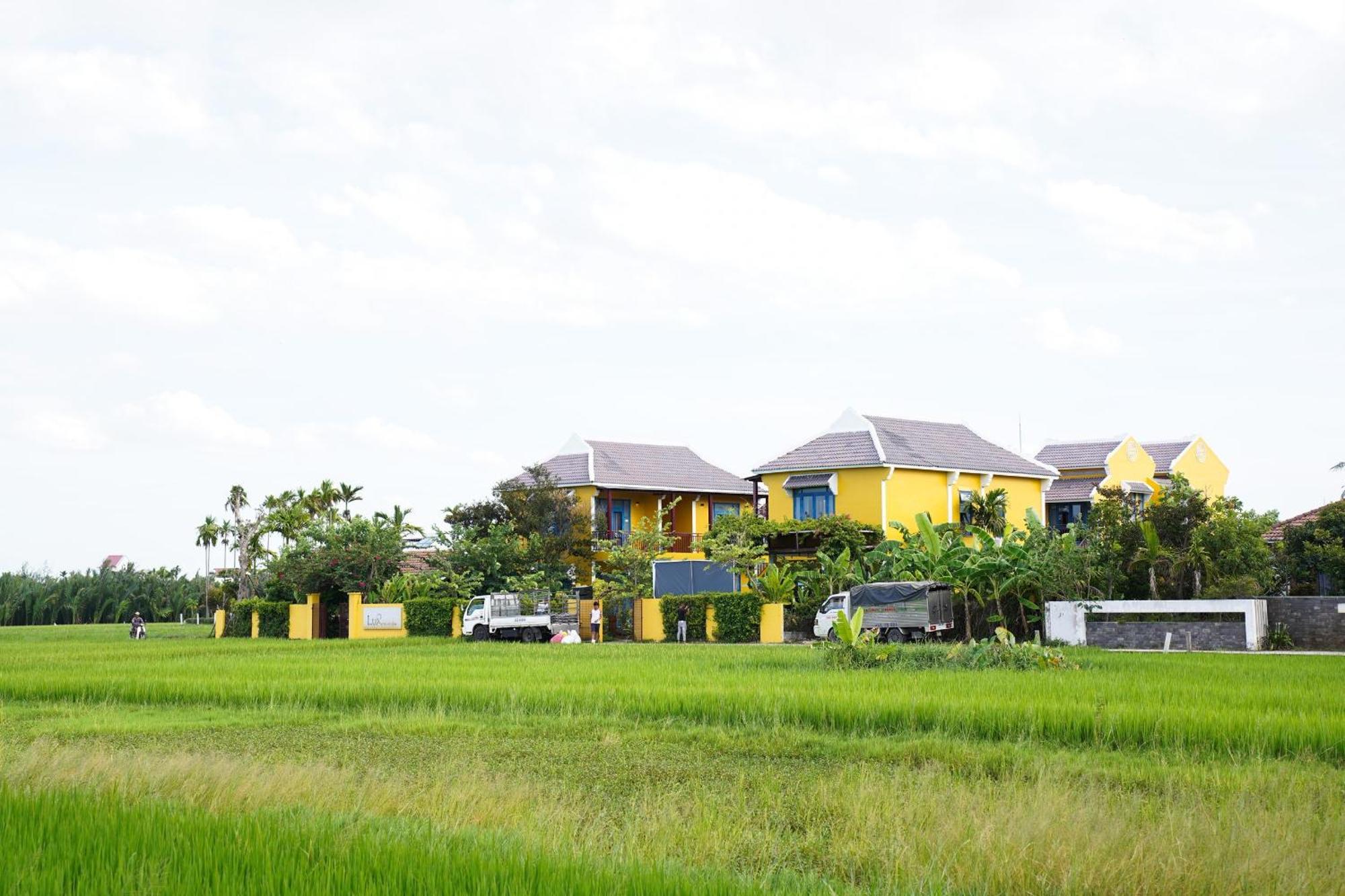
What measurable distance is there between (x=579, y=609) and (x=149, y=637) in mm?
14550

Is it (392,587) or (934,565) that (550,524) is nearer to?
(392,587)

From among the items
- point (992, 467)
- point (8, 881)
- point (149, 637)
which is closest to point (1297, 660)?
point (8, 881)

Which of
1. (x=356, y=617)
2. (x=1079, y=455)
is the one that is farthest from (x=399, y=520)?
(x=1079, y=455)

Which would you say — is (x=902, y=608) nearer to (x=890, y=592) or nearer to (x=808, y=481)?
(x=890, y=592)

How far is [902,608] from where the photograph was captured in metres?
30.6

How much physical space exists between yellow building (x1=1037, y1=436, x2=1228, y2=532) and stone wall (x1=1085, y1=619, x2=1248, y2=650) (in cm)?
2126

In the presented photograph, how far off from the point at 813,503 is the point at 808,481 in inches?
31.7

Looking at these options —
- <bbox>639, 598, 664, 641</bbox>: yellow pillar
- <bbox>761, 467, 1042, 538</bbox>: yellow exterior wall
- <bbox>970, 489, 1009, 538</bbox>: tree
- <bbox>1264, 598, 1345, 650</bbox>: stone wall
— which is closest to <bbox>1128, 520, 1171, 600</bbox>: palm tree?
<bbox>1264, 598, 1345, 650</bbox>: stone wall

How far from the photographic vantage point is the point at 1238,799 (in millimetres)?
8062

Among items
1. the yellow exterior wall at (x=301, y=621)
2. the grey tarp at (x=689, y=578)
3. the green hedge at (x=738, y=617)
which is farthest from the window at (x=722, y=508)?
the yellow exterior wall at (x=301, y=621)

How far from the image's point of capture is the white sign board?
130 feet

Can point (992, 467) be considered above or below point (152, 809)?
above

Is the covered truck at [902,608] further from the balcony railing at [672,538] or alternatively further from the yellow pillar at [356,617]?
the yellow pillar at [356,617]

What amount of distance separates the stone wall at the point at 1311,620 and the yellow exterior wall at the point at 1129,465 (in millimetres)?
24104
